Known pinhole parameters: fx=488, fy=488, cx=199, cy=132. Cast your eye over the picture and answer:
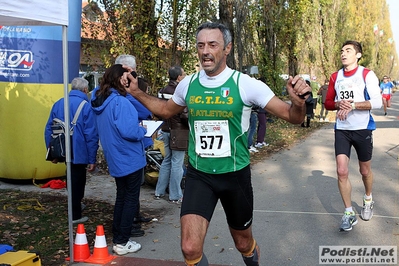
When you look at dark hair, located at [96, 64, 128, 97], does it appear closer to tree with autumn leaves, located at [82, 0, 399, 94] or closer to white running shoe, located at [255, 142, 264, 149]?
tree with autumn leaves, located at [82, 0, 399, 94]

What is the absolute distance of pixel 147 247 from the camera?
530 cm

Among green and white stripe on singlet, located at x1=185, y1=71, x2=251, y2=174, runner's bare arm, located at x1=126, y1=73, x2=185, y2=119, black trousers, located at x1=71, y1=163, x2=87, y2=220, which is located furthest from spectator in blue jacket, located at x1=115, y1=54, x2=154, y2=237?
green and white stripe on singlet, located at x1=185, y1=71, x2=251, y2=174

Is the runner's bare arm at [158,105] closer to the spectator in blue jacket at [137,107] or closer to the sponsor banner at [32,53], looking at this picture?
the spectator in blue jacket at [137,107]

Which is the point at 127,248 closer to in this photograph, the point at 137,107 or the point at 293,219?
the point at 137,107

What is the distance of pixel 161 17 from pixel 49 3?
5.90 meters

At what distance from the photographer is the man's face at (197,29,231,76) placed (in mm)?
3609

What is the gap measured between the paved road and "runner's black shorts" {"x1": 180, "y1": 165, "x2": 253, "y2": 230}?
4.11 feet

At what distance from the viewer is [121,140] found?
198 inches

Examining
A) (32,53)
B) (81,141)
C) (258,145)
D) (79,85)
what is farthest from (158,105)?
(258,145)

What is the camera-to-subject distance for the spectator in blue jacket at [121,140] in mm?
4969

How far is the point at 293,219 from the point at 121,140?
258 centimetres

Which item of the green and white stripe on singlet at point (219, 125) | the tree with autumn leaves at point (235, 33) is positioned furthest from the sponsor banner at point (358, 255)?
the tree with autumn leaves at point (235, 33)

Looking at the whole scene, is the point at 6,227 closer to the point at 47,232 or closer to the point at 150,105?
the point at 47,232

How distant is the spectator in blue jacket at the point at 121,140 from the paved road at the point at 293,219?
321 mm
